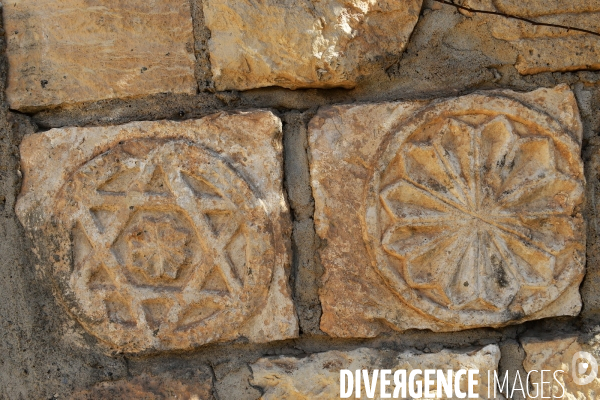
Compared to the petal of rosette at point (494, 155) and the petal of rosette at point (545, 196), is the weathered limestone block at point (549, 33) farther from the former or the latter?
the petal of rosette at point (545, 196)

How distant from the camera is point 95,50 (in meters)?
1.56

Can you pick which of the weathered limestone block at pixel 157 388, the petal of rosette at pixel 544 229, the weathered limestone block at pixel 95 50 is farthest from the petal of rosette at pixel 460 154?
the weathered limestone block at pixel 157 388

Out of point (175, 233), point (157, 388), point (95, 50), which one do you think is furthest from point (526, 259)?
point (95, 50)

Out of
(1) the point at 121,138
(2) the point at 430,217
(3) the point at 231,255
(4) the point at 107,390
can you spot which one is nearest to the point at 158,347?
(4) the point at 107,390

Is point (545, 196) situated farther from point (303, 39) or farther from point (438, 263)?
point (303, 39)

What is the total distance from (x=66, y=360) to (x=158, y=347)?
10.0 inches

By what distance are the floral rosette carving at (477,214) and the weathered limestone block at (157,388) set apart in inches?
21.5

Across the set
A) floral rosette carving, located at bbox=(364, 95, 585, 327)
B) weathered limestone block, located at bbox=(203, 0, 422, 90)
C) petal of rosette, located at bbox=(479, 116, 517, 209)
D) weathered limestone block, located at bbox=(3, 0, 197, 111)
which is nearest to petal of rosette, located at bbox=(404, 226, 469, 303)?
floral rosette carving, located at bbox=(364, 95, 585, 327)

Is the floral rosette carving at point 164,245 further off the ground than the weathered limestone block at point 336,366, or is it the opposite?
the floral rosette carving at point 164,245

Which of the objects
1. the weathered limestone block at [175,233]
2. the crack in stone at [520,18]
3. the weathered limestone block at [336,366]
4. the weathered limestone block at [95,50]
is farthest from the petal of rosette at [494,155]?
the weathered limestone block at [95,50]

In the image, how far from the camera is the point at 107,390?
1.54 m

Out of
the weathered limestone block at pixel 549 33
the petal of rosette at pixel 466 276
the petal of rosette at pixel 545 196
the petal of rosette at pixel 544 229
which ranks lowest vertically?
the petal of rosette at pixel 466 276

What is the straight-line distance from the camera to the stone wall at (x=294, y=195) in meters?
1.49

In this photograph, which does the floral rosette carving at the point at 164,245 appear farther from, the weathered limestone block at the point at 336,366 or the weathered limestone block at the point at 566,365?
the weathered limestone block at the point at 566,365
